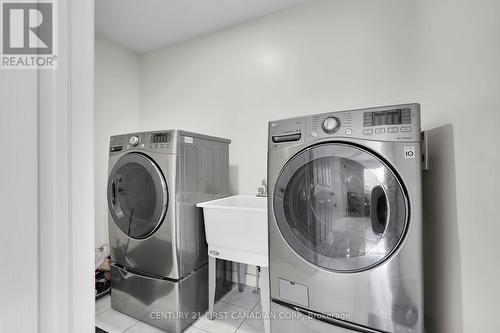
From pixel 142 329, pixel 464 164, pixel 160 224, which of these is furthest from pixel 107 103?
pixel 464 164

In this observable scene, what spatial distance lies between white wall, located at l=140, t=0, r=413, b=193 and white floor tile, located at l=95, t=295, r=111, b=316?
1.38m

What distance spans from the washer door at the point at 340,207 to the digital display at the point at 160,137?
800mm

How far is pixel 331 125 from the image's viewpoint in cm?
109

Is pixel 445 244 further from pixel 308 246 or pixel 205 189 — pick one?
pixel 205 189

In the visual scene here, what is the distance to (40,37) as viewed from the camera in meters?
0.35

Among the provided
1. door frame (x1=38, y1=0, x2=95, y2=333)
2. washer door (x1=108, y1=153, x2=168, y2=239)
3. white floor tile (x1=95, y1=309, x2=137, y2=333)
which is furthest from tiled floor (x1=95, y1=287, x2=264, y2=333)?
door frame (x1=38, y1=0, x2=95, y2=333)

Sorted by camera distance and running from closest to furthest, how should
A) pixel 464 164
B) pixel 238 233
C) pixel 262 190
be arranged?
1. pixel 464 164
2. pixel 238 233
3. pixel 262 190

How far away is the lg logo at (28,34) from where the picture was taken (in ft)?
1.07

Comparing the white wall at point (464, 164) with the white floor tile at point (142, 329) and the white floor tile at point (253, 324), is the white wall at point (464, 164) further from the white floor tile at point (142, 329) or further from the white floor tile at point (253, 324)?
the white floor tile at point (142, 329)

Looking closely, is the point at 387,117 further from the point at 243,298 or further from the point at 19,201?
the point at 243,298

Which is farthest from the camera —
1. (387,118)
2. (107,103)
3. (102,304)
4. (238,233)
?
(107,103)

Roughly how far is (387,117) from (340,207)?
0.46 m

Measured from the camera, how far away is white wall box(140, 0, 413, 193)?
166 centimetres

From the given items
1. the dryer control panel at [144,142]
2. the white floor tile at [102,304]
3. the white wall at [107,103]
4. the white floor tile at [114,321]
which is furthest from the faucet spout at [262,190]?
the white wall at [107,103]
